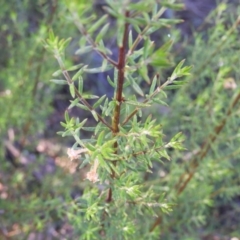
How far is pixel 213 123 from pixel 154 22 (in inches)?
39.6

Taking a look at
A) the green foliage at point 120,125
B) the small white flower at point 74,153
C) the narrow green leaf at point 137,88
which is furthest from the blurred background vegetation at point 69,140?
the narrow green leaf at point 137,88

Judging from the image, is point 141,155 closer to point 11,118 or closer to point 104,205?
point 104,205

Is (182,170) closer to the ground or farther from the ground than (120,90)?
closer to the ground

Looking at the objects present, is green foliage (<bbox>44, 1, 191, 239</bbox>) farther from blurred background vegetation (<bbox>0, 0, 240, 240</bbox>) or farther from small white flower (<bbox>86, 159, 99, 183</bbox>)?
blurred background vegetation (<bbox>0, 0, 240, 240</bbox>)

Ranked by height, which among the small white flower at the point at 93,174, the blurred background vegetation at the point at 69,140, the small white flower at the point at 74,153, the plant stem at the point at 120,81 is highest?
the plant stem at the point at 120,81

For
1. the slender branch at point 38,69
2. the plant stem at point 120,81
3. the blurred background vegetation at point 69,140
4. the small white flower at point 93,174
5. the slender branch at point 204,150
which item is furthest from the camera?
the slender branch at point 38,69

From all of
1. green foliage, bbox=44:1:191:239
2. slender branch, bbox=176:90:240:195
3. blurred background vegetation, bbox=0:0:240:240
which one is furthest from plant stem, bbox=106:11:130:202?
slender branch, bbox=176:90:240:195

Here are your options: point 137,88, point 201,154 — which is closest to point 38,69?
point 201,154

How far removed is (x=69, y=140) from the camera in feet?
8.74

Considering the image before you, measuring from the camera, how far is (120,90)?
0.83 metres

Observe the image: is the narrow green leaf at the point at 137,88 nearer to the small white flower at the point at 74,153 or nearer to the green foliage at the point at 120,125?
the green foliage at the point at 120,125

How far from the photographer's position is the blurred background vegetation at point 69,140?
1657mm

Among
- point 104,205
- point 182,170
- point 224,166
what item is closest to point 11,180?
point 182,170

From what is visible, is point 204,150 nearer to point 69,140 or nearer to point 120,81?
point 120,81
